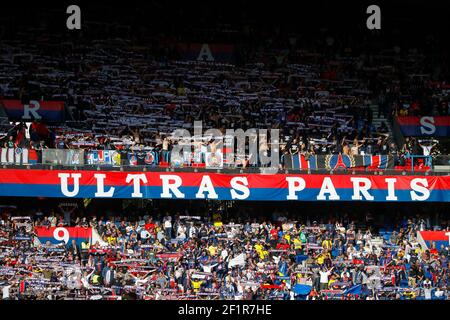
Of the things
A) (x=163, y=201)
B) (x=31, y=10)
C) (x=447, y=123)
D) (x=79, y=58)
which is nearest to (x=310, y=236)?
(x=163, y=201)

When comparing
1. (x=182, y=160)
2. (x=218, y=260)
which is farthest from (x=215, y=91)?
(x=218, y=260)

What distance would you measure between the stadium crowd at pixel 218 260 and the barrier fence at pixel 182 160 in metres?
1.94

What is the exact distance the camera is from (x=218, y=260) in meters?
28.5

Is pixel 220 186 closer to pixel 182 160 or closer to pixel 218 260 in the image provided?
pixel 182 160

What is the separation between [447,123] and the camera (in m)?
33.6

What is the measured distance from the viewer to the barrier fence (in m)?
Result: 29.6

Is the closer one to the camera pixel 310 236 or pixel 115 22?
pixel 310 236

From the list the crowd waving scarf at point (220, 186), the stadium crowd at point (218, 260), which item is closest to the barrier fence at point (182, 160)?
the crowd waving scarf at point (220, 186)

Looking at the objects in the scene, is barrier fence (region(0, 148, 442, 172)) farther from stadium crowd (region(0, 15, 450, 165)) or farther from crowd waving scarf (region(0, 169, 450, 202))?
stadium crowd (region(0, 15, 450, 165))

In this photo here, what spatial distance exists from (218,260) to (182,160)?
3655 mm

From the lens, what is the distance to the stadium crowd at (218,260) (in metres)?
27.2

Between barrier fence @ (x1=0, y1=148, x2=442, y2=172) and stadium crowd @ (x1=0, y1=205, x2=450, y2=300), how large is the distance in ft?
6.35
